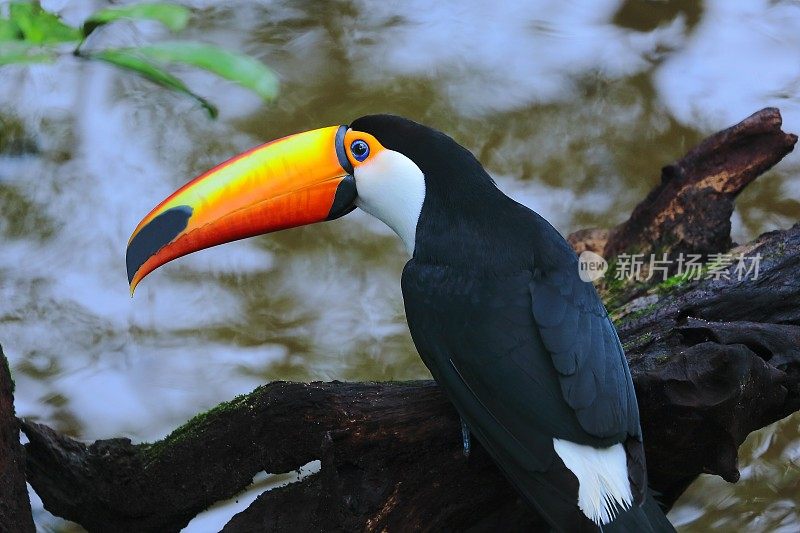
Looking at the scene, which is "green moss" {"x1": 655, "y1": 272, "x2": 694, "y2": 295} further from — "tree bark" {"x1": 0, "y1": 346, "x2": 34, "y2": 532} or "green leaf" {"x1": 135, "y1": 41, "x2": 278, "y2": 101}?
"tree bark" {"x1": 0, "y1": 346, "x2": 34, "y2": 532}

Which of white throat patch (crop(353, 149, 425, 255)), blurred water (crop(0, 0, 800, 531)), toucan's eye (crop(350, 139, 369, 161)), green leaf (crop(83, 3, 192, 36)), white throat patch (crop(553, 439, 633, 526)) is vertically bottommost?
blurred water (crop(0, 0, 800, 531))

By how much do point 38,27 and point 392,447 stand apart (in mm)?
2311

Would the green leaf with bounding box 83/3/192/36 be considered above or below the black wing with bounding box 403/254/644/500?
above

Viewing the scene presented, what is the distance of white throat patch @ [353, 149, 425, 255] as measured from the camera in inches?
119

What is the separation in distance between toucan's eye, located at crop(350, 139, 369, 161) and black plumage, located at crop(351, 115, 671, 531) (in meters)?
0.11

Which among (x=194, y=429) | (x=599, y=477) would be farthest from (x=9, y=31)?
(x=599, y=477)

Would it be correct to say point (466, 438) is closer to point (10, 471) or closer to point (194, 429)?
point (194, 429)

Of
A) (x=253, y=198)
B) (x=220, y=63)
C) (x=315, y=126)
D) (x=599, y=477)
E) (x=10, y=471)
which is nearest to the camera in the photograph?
(x=599, y=477)

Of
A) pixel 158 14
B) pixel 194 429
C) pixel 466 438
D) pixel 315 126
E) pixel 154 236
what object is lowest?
pixel 315 126

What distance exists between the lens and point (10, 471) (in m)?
2.55

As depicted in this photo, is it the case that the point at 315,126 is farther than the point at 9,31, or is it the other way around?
the point at 315,126

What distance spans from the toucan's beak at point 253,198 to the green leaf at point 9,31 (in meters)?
1.37

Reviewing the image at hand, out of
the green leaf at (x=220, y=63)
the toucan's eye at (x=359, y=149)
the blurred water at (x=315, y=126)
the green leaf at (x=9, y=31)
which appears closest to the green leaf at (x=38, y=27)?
the green leaf at (x=9, y=31)

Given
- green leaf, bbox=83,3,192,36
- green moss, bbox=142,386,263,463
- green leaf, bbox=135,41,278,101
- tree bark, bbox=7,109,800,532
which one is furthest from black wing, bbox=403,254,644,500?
green leaf, bbox=83,3,192,36
